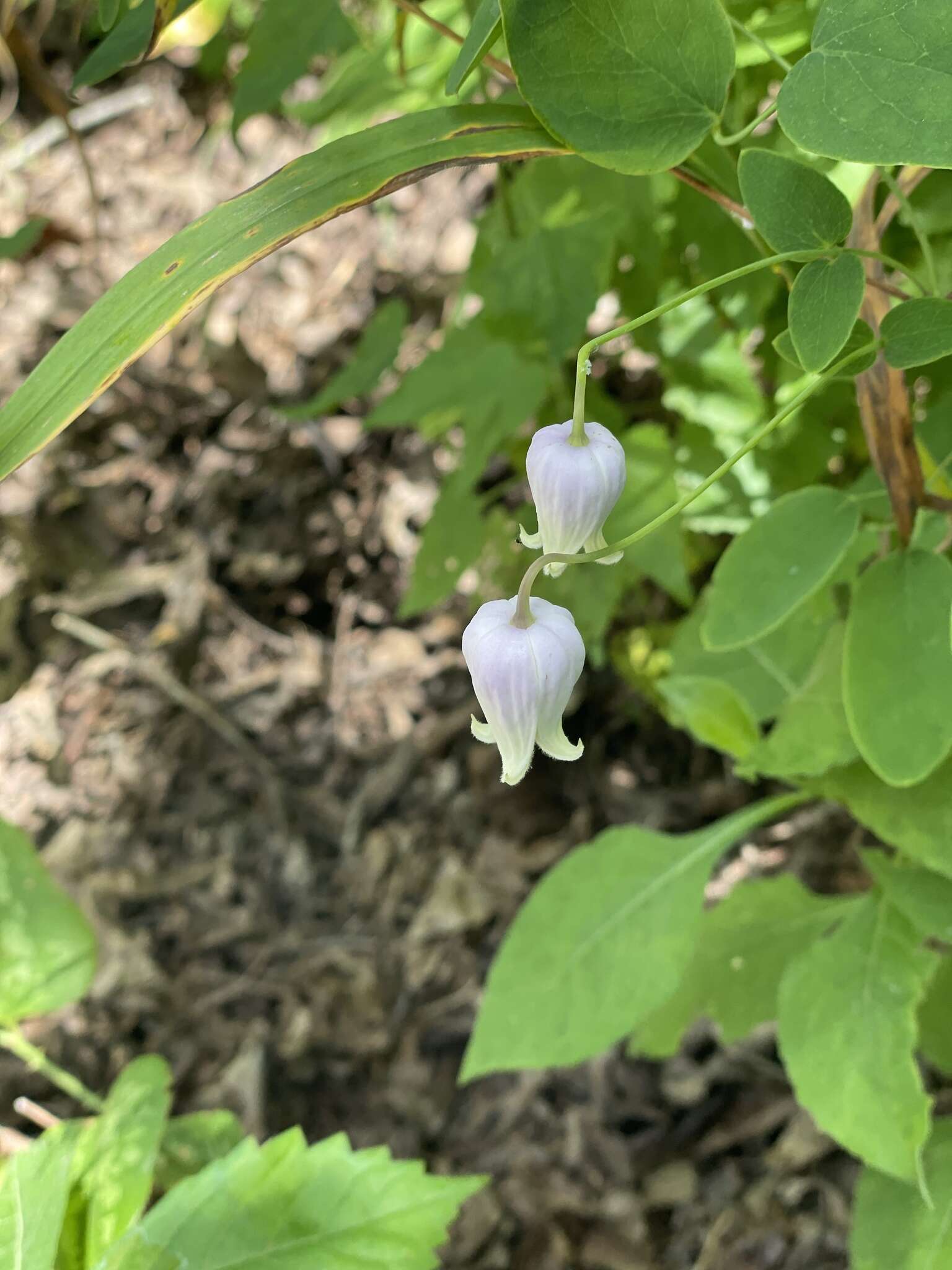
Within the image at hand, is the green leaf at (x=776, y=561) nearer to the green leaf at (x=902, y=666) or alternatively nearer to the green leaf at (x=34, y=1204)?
the green leaf at (x=902, y=666)

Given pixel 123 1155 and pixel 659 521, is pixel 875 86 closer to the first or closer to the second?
pixel 659 521

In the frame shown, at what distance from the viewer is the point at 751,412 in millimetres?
1597

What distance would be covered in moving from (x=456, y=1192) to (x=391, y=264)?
7.47ft

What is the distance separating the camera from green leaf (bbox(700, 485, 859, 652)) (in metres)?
0.91

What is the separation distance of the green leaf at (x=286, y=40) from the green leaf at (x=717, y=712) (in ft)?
2.64

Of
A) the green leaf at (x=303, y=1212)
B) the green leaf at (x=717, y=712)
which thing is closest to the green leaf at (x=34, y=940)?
the green leaf at (x=303, y=1212)

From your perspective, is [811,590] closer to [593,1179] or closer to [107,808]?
[593,1179]

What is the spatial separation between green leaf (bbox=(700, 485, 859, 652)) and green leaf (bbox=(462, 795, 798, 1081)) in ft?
1.26

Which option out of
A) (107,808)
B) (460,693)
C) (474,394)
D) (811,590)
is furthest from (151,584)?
(811,590)

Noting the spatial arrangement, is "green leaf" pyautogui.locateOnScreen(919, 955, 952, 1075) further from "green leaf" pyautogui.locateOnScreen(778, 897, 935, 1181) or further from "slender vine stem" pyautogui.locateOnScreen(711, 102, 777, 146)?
"slender vine stem" pyautogui.locateOnScreen(711, 102, 777, 146)

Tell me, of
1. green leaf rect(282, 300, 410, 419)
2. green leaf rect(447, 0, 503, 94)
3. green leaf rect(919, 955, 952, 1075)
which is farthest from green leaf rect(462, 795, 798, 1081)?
green leaf rect(447, 0, 503, 94)

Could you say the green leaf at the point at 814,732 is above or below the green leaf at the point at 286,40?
below

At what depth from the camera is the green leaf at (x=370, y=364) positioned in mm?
1586

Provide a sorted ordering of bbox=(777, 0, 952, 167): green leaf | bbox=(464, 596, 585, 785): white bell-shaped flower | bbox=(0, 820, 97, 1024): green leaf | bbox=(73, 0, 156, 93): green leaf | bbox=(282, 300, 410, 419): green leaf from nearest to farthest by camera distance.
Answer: bbox=(777, 0, 952, 167): green leaf, bbox=(464, 596, 585, 785): white bell-shaped flower, bbox=(73, 0, 156, 93): green leaf, bbox=(0, 820, 97, 1024): green leaf, bbox=(282, 300, 410, 419): green leaf
